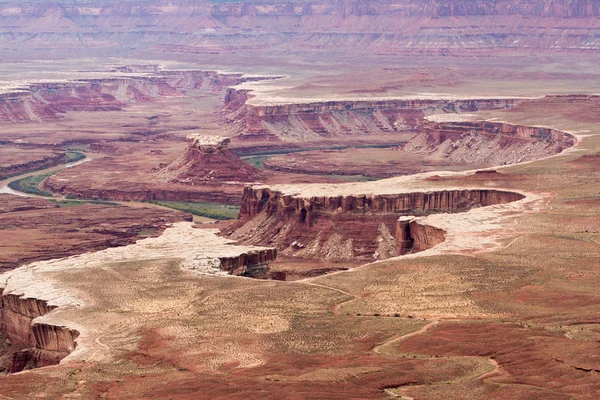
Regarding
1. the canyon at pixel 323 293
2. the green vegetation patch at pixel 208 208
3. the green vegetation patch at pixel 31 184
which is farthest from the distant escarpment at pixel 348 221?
the green vegetation patch at pixel 31 184

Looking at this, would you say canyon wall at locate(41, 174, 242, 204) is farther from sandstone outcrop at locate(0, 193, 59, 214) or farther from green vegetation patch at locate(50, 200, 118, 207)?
sandstone outcrop at locate(0, 193, 59, 214)

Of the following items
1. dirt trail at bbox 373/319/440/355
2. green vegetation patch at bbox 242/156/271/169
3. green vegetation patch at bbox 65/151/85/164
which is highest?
dirt trail at bbox 373/319/440/355

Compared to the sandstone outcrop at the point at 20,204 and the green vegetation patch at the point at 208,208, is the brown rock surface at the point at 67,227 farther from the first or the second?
the green vegetation patch at the point at 208,208

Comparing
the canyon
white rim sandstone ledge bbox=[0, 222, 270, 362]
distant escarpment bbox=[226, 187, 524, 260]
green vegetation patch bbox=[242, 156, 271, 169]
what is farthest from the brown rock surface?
green vegetation patch bbox=[242, 156, 271, 169]

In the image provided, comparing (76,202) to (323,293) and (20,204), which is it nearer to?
(20,204)

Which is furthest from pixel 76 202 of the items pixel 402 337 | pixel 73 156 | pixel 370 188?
pixel 402 337

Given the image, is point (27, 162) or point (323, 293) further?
point (27, 162)

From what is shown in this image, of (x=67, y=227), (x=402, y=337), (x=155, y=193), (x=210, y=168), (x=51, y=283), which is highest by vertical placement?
(x=51, y=283)

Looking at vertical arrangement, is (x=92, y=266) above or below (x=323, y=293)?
above
